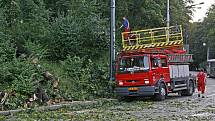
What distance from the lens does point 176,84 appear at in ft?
84.5

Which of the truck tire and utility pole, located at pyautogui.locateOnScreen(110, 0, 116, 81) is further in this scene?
the truck tire

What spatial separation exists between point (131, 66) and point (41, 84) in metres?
4.89

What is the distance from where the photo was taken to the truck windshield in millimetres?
23109

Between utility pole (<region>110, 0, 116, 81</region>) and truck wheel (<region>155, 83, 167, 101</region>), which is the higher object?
utility pole (<region>110, 0, 116, 81</region>)

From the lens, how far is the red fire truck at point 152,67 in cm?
2302

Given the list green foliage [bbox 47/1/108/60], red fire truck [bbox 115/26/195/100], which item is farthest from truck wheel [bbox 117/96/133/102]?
green foliage [bbox 47/1/108/60]

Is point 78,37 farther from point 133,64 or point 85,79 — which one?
point 133,64

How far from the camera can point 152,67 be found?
23.1 meters

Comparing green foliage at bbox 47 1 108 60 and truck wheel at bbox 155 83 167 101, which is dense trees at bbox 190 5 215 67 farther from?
truck wheel at bbox 155 83 167 101

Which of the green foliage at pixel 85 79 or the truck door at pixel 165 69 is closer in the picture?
the green foliage at pixel 85 79

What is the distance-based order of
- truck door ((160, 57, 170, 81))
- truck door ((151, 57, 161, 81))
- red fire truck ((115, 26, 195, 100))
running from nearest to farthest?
red fire truck ((115, 26, 195, 100))
truck door ((151, 57, 161, 81))
truck door ((160, 57, 170, 81))

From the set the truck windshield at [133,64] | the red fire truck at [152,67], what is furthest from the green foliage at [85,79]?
A: the truck windshield at [133,64]

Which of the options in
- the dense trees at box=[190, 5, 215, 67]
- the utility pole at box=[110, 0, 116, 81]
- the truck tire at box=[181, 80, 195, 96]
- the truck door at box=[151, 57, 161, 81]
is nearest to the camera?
the truck door at box=[151, 57, 161, 81]

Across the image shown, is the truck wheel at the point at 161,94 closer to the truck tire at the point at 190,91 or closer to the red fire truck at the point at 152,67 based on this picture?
A: the red fire truck at the point at 152,67
